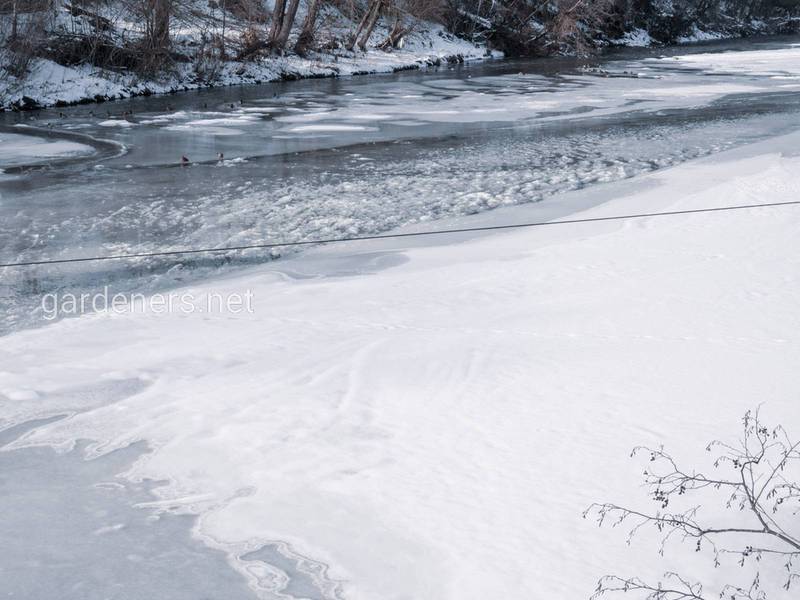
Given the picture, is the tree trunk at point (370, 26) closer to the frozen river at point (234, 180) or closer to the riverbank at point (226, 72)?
the riverbank at point (226, 72)

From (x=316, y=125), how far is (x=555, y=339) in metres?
10.3

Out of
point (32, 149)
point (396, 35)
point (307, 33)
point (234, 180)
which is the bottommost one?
point (234, 180)

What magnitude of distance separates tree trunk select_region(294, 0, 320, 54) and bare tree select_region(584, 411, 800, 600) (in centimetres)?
2244

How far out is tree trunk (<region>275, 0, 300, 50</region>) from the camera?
23797 millimetres

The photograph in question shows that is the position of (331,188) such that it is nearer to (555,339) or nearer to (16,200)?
(16,200)

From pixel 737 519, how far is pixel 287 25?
2226 centimetres

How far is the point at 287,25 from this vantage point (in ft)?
78.5

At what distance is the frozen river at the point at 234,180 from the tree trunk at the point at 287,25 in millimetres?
2700

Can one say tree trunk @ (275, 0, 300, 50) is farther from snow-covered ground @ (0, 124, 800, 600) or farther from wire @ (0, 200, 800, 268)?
snow-covered ground @ (0, 124, 800, 600)

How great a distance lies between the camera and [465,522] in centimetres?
357

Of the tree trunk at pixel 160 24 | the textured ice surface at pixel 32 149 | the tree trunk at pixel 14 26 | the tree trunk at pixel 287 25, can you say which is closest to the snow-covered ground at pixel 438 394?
the textured ice surface at pixel 32 149

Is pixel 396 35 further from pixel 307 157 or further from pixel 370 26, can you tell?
pixel 307 157

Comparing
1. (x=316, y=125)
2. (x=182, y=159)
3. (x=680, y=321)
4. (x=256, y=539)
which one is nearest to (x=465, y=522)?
(x=256, y=539)

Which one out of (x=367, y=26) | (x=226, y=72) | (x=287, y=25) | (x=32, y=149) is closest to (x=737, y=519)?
(x=32, y=149)
